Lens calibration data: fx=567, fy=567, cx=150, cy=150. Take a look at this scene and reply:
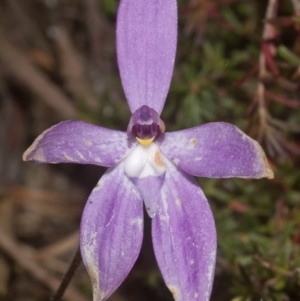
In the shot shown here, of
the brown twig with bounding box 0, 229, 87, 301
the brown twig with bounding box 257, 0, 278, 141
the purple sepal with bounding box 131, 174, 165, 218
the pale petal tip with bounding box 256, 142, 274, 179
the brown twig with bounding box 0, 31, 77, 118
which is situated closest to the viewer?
the pale petal tip with bounding box 256, 142, 274, 179

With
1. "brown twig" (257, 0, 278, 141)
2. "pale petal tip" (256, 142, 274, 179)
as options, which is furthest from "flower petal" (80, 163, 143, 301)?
"brown twig" (257, 0, 278, 141)

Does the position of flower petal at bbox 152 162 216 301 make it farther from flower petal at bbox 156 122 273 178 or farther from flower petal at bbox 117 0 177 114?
flower petal at bbox 117 0 177 114

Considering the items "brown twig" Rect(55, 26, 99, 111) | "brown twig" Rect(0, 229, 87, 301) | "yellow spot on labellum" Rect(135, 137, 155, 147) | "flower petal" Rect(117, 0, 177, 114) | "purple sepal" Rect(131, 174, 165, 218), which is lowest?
"brown twig" Rect(0, 229, 87, 301)

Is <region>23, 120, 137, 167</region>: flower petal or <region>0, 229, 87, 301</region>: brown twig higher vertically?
<region>23, 120, 137, 167</region>: flower petal

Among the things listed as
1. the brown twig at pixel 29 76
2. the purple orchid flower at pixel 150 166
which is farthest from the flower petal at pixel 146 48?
the brown twig at pixel 29 76

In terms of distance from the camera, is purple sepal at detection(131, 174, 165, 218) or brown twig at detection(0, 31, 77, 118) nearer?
purple sepal at detection(131, 174, 165, 218)

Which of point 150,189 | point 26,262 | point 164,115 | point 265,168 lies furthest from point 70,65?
point 265,168

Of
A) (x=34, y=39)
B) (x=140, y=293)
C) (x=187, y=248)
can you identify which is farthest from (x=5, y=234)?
(x=187, y=248)

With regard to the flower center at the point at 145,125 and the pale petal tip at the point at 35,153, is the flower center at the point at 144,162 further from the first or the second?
the pale petal tip at the point at 35,153

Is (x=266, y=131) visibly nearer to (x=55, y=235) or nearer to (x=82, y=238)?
(x=82, y=238)
